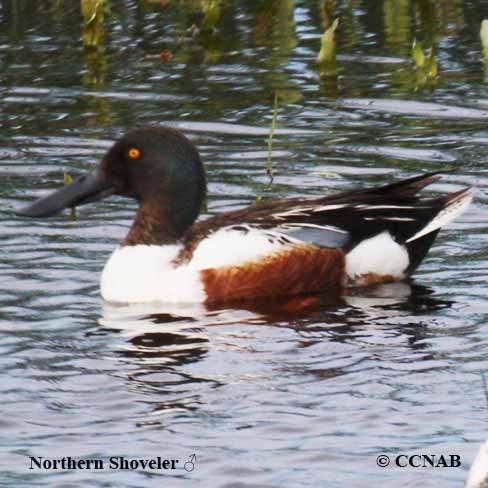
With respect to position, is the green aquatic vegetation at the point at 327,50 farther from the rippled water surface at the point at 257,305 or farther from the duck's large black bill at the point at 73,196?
the duck's large black bill at the point at 73,196

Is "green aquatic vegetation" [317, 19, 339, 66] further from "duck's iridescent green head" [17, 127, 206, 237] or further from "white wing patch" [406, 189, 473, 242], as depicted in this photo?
"duck's iridescent green head" [17, 127, 206, 237]

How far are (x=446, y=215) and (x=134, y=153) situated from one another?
1.91 metres

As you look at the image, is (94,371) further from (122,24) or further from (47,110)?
(122,24)

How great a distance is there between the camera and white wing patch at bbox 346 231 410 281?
9.87 metres

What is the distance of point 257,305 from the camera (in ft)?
31.1

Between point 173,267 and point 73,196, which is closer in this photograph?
point 173,267

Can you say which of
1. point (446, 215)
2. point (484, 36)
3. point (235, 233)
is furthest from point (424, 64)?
point (235, 233)

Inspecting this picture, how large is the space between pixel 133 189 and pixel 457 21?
23.6ft

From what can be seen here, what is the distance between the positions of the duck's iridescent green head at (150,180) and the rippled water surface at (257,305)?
0.43 m

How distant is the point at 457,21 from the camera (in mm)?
16328

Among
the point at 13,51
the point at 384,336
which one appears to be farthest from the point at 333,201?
the point at 13,51

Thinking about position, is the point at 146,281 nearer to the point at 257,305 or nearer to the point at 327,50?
the point at 257,305

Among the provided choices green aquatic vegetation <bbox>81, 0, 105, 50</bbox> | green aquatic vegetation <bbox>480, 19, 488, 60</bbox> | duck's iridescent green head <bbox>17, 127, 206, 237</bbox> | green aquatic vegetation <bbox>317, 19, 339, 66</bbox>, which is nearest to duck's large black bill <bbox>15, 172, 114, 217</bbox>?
duck's iridescent green head <bbox>17, 127, 206, 237</bbox>

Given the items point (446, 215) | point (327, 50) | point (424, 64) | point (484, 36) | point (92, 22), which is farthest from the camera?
point (92, 22)
